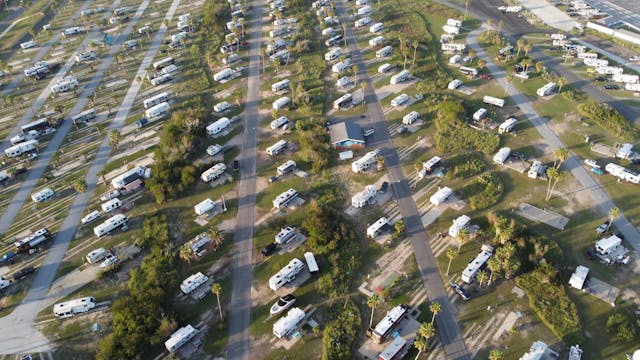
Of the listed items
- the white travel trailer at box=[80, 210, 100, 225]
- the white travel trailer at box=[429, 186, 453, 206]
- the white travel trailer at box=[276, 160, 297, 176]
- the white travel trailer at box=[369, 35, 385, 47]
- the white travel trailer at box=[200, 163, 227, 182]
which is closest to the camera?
the white travel trailer at box=[80, 210, 100, 225]

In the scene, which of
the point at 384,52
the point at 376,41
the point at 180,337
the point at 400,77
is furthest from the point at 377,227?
the point at 376,41

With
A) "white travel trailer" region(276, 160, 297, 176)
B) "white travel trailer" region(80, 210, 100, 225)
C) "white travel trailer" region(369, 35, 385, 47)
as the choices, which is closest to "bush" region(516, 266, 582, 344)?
"white travel trailer" region(276, 160, 297, 176)

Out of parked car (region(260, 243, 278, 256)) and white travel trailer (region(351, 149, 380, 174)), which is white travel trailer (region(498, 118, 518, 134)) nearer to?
white travel trailer (region(351, 149, 380, 174))

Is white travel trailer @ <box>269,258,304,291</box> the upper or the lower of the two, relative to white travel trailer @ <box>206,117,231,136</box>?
lower

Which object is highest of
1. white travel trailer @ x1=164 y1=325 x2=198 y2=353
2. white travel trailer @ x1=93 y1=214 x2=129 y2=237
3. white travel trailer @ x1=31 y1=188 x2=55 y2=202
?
white travel trailer @ x1=31 y1=188 x2=55 y2=202

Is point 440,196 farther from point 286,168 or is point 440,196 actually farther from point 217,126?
point 217,126

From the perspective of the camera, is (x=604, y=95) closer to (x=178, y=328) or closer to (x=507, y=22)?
(x=507, y=22)

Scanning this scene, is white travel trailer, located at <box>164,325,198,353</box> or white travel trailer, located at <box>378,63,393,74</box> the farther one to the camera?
white travel trailer, located at <box>378,63,393,74</box>

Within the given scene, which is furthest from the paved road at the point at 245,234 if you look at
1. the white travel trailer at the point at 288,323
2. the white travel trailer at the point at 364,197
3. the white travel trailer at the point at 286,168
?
the white travel trailer at the point at 364,197
